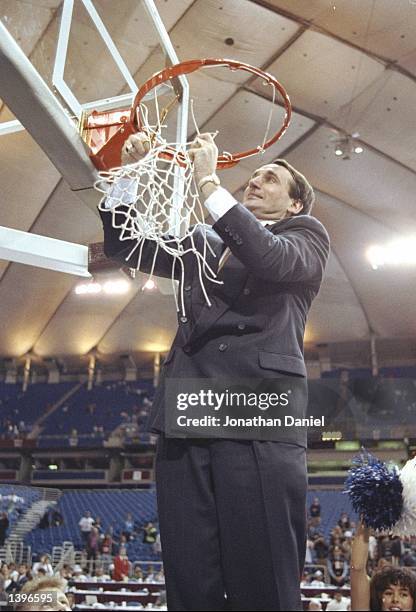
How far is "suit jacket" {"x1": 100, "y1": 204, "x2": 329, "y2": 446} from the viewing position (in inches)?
62.9

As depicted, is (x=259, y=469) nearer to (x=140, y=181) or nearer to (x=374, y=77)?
(x=140, y=181)

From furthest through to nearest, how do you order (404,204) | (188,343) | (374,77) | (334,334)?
(334,334)
(404,204)
(374,77)
(188,343)

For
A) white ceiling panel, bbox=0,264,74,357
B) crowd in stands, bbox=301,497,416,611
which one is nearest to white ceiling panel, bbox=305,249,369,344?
crowd in stands, bbox=301,497,416,611

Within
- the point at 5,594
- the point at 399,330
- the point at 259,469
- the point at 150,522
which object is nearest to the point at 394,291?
the point at 399,330

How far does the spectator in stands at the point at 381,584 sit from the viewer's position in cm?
170

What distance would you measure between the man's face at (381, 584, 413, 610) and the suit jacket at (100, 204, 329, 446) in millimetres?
545

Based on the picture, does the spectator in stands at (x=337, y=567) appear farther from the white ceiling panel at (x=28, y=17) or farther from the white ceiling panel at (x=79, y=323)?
the white ceiling panel at (x=28, y=17)

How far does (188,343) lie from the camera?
5.62 feet

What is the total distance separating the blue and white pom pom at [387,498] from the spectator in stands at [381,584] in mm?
58

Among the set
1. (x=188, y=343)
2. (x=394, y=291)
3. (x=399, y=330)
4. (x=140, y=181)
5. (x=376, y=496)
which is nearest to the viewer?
(x=188, y=343)

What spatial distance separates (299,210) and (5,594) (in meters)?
2.38

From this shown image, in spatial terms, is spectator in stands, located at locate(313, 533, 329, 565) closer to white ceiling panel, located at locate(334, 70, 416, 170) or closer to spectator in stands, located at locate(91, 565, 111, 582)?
spectator in stands, located at locate(91, 565, 111, 582)

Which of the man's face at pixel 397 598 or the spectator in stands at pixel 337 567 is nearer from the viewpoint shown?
the man's face at pixel 397 598

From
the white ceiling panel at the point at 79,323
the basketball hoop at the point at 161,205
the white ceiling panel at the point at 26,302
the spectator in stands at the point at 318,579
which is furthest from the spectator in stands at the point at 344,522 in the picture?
the basketball hoop at the point at 161,205
